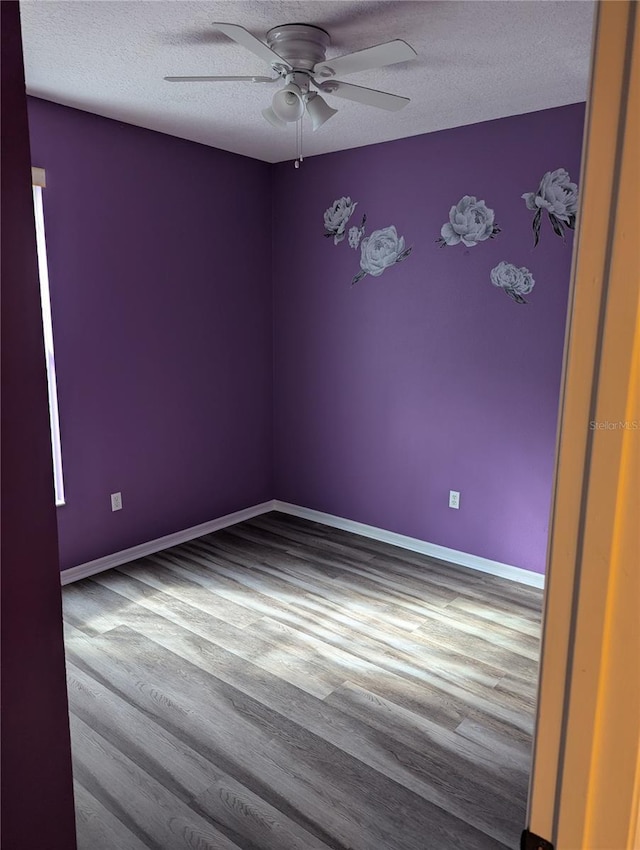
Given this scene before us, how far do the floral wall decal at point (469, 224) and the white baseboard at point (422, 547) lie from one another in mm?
1797

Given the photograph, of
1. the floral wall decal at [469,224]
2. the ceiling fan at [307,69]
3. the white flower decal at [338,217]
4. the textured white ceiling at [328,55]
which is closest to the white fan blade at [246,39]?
the ceiling fan at [307,69]

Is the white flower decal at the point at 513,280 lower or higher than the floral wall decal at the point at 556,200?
lower

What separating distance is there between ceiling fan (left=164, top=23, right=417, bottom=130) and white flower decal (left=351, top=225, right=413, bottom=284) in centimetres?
129

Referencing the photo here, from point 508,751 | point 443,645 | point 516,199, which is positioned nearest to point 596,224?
point 508,751

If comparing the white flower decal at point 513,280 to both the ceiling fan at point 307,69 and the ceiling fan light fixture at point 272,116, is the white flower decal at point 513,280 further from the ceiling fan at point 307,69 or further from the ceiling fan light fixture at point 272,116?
the ceiling fan light fixture at point 272,116

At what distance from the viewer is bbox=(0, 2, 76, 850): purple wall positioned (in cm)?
99

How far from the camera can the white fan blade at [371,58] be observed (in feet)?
6.53

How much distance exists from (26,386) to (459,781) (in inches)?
72.4

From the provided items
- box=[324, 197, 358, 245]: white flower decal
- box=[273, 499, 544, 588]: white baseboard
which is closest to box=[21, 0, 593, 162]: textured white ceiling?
box=[324, 197, 358, 245]: white flower decal

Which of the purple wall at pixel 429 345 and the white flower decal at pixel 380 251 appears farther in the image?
the white flower decal at pixel 380 251

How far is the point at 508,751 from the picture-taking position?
2.18 metres

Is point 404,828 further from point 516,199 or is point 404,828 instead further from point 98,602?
point 516,199

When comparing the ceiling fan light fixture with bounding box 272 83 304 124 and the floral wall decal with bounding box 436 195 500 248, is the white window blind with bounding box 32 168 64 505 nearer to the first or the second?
the ceiling fan light fixture with bounding box 272 83 304 124

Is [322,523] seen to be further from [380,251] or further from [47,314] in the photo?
[47,314]
